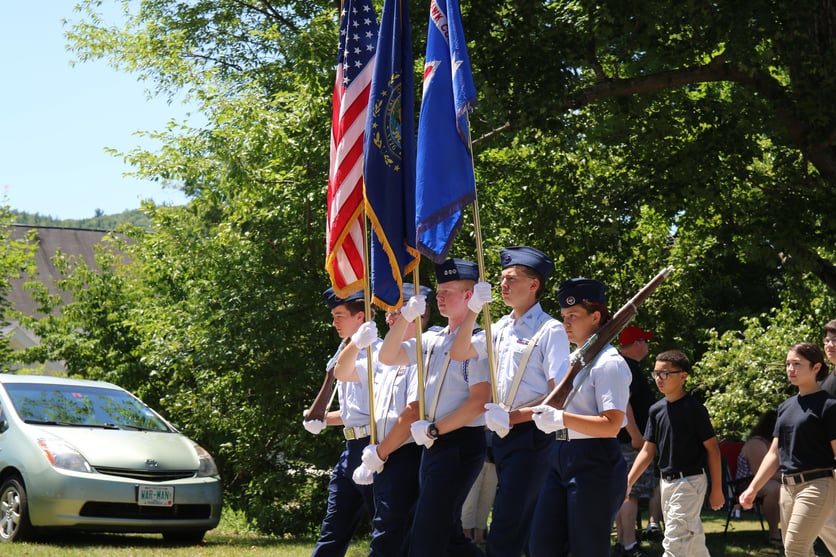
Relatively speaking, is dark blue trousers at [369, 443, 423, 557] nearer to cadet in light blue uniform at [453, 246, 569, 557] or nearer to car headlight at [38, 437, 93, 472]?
cadet in light blue uniform at [453, 246, 569, 557]

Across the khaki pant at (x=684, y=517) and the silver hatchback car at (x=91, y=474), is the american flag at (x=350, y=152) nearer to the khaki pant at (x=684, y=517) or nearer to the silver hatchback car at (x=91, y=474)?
the khaki pant at (x=684, y=517)

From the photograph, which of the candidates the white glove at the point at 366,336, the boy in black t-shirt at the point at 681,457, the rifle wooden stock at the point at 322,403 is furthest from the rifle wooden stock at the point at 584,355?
the rifle wooden stock at the point at 322,403

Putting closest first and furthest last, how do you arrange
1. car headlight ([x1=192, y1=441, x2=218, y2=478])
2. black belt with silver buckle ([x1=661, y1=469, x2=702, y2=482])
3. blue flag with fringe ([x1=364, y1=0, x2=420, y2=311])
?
blue flag with fringe ([x1=364, y1=0, x2=420, y2=311]) < black belt with silver buckle ([x1=661, y1=469, x2=702, y2=482]) < car headlight ([x1=192, y1=441, x2=218, y2=478])

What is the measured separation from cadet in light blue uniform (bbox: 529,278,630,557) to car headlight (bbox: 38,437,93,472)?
5.90 meters

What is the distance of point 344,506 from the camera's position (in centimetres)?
684

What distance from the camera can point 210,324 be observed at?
1362 centimetres

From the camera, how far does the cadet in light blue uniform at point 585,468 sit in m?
5.45

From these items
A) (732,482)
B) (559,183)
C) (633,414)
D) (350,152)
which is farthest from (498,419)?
(559,183)

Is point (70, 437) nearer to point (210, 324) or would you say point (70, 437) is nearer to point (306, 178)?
point (210, 324)

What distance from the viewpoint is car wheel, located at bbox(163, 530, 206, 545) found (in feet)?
36.2

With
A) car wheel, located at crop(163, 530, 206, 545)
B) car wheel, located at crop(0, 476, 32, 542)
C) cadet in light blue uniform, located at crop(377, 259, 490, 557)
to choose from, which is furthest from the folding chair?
car wheel, located at crop(0, 476, 32, 542)

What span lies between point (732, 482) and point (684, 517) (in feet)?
14.8

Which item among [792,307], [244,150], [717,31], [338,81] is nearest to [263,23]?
[244,150]

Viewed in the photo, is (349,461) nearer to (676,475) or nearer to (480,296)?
(480,296)
